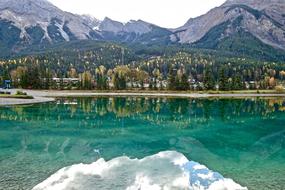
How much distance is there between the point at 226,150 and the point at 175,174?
10028mm

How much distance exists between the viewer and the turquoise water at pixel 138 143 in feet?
69.2

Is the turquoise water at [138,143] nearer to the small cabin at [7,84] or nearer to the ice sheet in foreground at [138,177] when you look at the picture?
the ice sheet in foreground at [138,177]

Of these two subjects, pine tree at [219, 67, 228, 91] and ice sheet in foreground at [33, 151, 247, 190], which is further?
pine tree at [219, 67, 228, 91]

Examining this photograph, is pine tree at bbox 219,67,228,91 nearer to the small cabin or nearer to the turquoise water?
the turquoise water

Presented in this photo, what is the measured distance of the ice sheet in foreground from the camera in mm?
17938

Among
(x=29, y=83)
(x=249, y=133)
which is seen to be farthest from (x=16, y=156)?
(x=29, y=83)

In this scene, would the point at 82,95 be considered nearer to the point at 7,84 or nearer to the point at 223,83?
the point at 7,84

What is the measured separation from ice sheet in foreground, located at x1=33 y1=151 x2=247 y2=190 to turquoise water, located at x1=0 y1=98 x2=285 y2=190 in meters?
0.95

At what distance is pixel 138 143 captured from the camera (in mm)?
31578

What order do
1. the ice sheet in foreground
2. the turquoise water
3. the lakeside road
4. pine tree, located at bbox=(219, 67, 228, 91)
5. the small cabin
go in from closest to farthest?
1. the ice sheet in foreground
2. the turquoise water
3. the lakeside road
4. the small cabin
5. pine tree, located at bbox=(219, 67, 228, 91)

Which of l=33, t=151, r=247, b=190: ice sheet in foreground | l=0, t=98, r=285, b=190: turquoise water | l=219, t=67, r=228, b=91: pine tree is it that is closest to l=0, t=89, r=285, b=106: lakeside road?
l=219, t=67, r=228, b=91: pine tree

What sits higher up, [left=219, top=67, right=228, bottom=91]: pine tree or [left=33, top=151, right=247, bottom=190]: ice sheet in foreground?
[left=219, top=67, right=228, bottom=91]: pine tree

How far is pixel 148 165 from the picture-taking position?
2267 centimetres

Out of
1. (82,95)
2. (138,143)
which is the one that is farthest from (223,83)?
(138,143)
